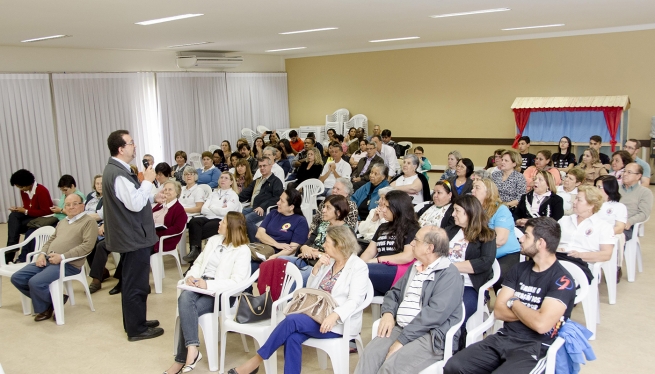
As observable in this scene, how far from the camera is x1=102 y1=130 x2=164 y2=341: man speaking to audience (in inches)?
163

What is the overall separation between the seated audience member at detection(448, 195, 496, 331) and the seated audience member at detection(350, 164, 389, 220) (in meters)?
2.33

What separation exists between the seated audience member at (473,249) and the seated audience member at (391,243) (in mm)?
407

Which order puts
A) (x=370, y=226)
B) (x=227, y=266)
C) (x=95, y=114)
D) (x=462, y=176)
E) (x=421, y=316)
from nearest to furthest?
(x=421, y=316)
(x=227, y=266)
(x=370, y=226)
(x=462, y=176)
(x=95, y=114)

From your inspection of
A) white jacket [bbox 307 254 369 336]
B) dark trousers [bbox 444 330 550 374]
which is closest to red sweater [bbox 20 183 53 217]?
white jacket [bbox 307 254 369 336]

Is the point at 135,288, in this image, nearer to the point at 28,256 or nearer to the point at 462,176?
the point at 28,256

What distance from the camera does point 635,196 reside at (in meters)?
5.57

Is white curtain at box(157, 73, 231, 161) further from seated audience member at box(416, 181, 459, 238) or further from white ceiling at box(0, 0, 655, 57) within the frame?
seated audience member at box(416, 181, 459, 238)

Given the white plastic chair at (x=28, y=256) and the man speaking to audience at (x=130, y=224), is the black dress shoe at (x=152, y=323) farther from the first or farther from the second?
the white plastic chair at (x=28, y=256)

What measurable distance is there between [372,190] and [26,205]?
13.2 ft

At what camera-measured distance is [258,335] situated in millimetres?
3750

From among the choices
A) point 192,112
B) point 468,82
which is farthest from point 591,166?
point 192,112

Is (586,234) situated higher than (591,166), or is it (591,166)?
(591,166)

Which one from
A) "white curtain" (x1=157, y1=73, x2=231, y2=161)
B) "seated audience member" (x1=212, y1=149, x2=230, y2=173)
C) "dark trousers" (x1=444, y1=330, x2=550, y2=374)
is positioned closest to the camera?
"dark trousers" (x1=444, y1=330, x2=550, y2=374)

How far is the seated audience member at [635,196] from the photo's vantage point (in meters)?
5.47
